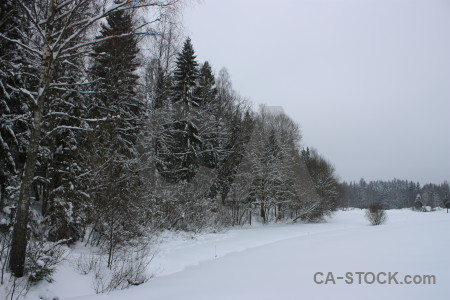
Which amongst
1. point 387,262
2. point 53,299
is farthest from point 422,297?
point 53,299

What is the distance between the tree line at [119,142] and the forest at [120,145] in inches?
2.3

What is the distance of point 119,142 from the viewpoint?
12.9 m

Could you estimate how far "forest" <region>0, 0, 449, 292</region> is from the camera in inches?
229

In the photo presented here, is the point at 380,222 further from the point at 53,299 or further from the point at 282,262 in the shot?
the point at 53,299

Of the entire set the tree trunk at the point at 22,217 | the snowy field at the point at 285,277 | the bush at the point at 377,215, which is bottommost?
the bush at the point at 377,215

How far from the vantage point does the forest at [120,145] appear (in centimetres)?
581

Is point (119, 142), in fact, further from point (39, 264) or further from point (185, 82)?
point (185, 82)

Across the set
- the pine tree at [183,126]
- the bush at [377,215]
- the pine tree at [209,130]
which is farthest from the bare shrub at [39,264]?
the bush at [377,215]

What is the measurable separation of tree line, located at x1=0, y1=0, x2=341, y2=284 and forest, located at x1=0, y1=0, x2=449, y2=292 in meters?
0.06

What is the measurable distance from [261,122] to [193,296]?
2727 cm

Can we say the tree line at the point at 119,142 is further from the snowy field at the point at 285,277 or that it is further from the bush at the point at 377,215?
the bush at the point at 377,215

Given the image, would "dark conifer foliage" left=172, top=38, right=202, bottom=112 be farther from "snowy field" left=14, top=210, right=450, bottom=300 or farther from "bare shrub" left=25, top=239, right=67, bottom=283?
"bare shrub" left=25, top=239, right=67, bottom=283

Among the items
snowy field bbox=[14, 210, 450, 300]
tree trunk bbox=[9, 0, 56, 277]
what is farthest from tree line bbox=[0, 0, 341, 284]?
snowy field bbox=[14, 210, 450, 300]

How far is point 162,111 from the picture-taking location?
1811cm
